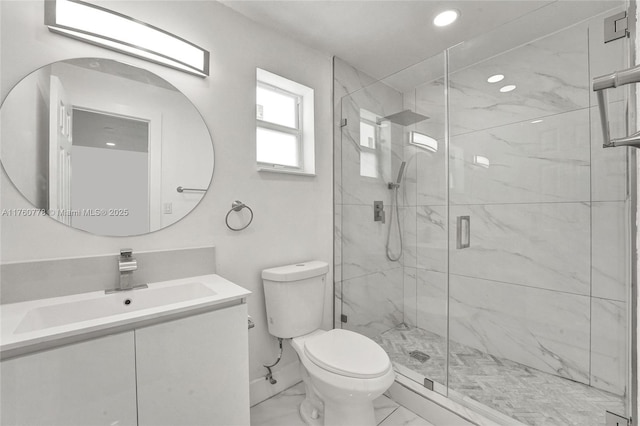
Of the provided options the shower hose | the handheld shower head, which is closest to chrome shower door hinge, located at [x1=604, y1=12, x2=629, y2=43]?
the handheld shower head

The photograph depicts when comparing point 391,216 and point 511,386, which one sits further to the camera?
point 391,216

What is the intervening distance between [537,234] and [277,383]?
6.30ft

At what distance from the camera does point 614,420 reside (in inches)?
49.4

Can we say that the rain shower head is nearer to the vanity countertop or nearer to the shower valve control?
the shower valve control

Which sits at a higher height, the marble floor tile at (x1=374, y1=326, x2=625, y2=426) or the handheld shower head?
the handheld shower head

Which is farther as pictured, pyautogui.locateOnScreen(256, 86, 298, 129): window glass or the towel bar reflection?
pyautogui.locateOnScreen(256, 86, 298, 129): window glass

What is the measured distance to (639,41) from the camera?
0.51m

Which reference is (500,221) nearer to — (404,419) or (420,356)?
(420,356)

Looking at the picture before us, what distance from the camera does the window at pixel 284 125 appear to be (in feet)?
6.37

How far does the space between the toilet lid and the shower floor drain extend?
0.68 m

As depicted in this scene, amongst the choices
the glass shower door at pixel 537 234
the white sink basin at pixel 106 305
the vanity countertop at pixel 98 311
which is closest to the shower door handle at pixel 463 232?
the glass shower door at pixel 537 234

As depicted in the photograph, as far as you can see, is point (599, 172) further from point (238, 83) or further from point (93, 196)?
point (93, 196)

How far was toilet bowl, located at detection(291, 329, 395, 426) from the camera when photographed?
4.21 feet

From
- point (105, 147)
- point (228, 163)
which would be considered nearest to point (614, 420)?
point (228, 163)
